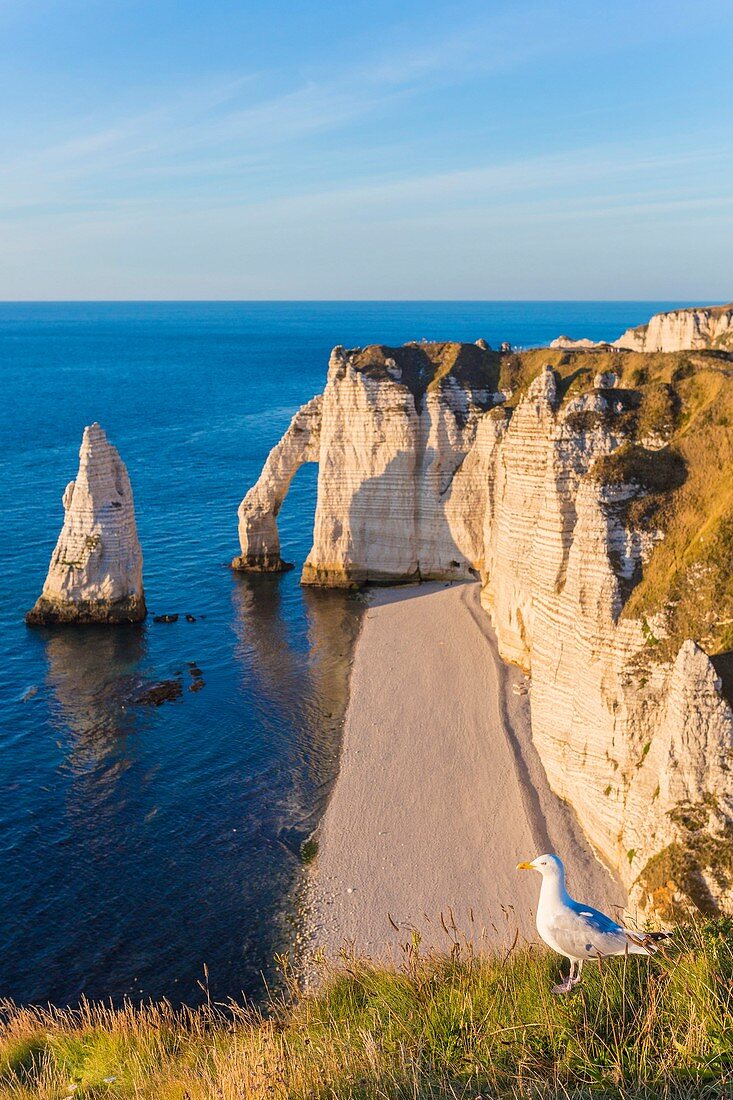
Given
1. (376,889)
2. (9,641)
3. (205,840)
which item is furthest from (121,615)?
(376,889)

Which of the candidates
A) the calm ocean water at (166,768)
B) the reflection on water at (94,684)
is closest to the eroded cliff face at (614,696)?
the calm ocean water at (166,768)

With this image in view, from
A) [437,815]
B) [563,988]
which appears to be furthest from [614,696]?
[563,988]

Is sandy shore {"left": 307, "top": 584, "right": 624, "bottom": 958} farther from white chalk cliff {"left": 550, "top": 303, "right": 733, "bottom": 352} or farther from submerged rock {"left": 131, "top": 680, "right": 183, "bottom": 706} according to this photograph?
white chalk cliff {"left": 550, "top": 303, "right": 733, "bottom": 352}

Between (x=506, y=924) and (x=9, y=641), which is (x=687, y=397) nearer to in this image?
(x=506, y=924)

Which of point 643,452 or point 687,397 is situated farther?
point 687,397

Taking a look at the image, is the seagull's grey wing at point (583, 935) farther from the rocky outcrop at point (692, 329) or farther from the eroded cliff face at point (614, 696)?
the rocky outcrop at point (692, 329)
